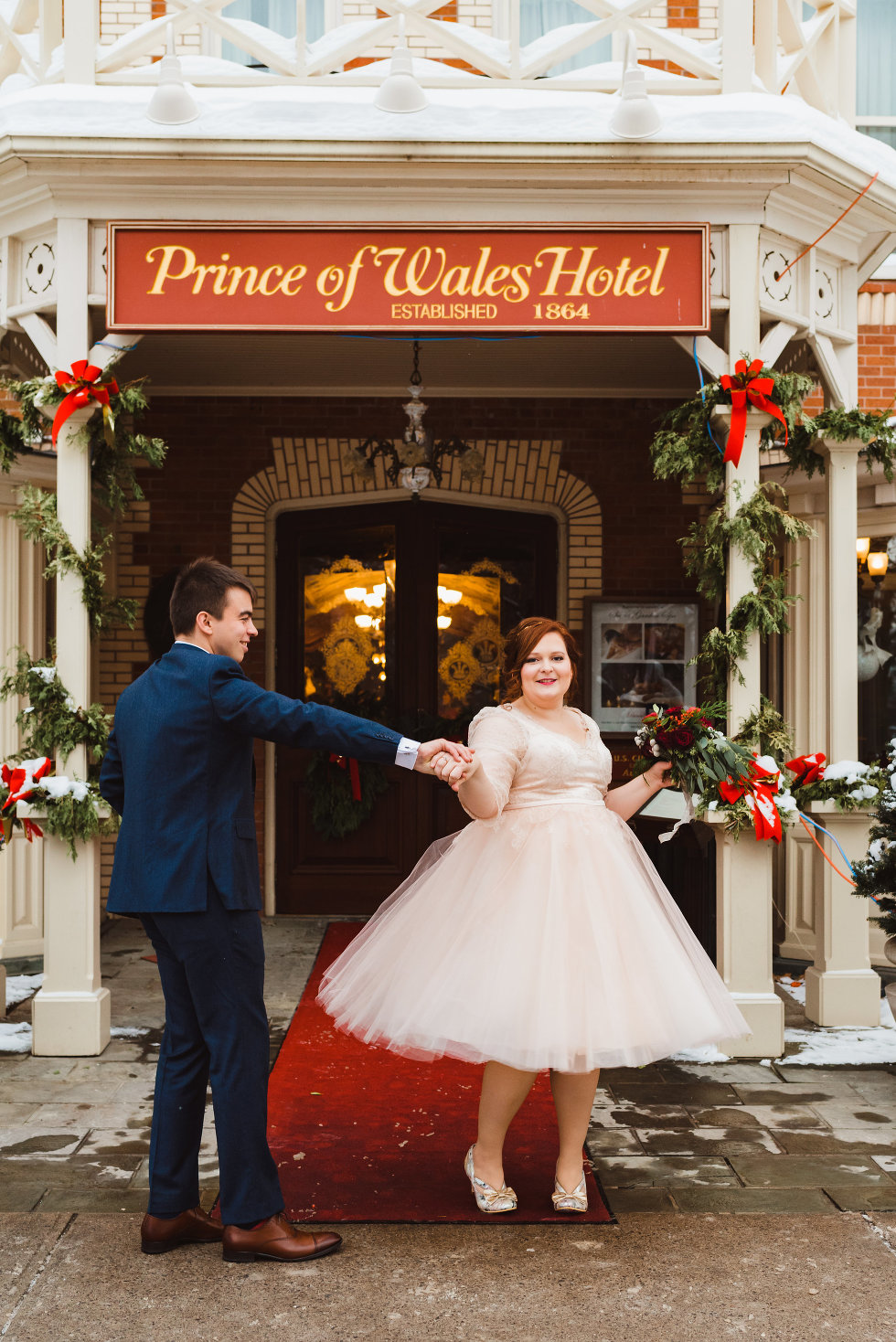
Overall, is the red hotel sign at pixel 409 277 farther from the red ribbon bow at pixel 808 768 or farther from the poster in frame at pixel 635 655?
the poster in frame at pixel 635 655

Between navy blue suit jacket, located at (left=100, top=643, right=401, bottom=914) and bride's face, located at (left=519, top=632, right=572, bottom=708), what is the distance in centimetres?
64

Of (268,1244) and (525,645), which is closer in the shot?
(268,1244)

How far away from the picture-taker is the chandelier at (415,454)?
6695 millimetres

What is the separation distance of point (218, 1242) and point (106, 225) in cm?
416

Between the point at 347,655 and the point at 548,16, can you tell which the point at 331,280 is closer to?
the point at 347,655

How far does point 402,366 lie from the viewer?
7.55m

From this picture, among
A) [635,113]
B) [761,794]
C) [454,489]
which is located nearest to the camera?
[635,113]

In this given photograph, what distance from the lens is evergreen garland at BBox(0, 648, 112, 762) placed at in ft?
17.2

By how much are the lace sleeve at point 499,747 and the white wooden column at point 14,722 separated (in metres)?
3.98

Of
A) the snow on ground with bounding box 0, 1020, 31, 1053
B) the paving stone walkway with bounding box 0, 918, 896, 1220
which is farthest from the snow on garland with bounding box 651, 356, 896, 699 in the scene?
the snow on ground with bounding box 0, 1020, 31, 1053

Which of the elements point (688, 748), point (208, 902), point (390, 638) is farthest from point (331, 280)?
point (390, 638)

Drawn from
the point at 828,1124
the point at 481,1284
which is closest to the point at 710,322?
the point at 828,1124

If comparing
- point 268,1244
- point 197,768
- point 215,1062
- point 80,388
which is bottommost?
point 268,1244

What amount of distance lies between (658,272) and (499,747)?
272 centimetres
